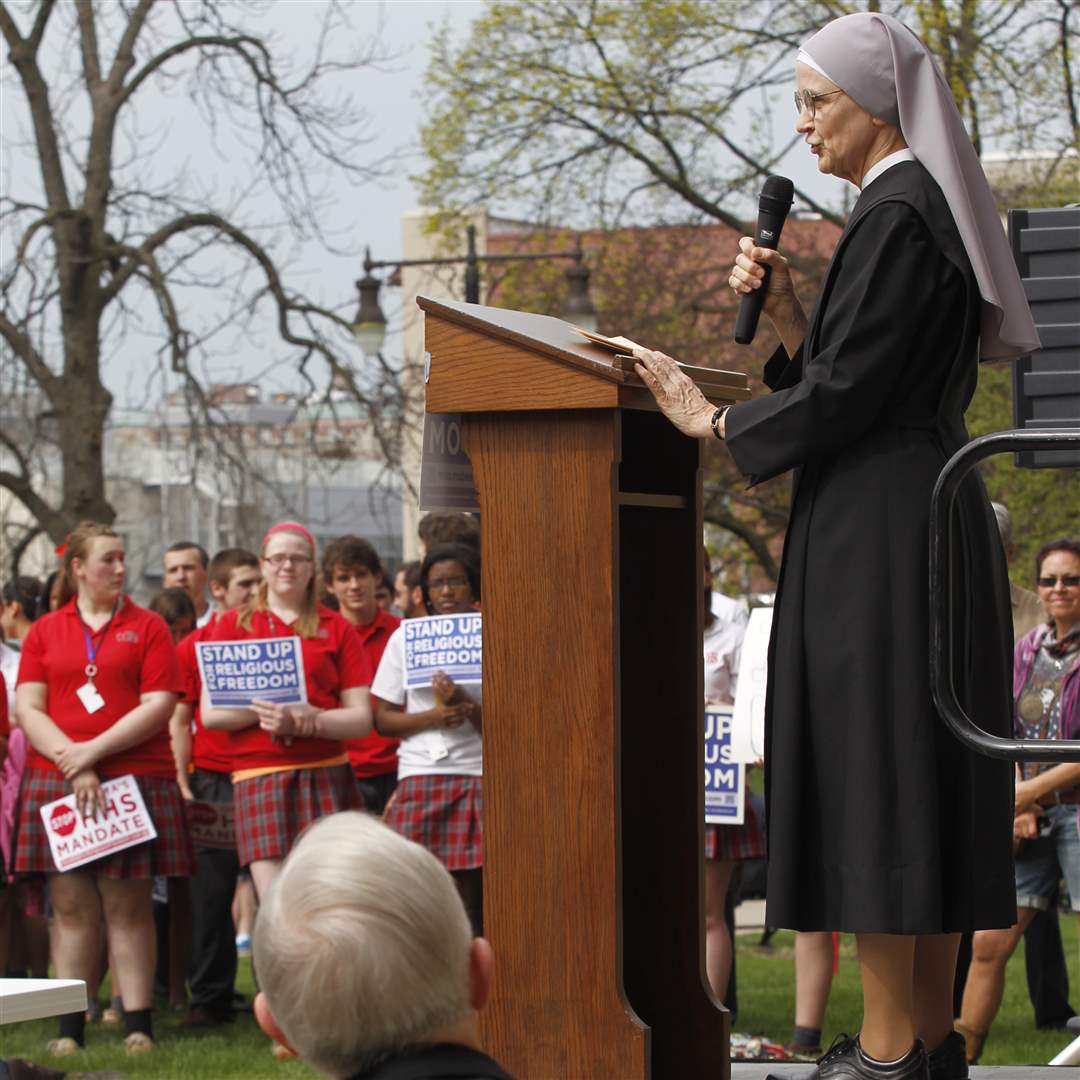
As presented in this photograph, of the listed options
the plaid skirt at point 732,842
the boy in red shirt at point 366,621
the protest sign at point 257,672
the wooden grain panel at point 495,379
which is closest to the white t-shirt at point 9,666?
the boy in red shirt at point 366,621

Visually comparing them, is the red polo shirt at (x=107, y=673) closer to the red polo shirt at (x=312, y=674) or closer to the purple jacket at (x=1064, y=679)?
the red polo shirt at (x=312, y=674)

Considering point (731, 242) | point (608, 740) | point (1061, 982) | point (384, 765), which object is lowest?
point (1061, 982)

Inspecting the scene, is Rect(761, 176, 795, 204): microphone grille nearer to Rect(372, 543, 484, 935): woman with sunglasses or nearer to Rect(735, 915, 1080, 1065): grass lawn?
Rect(372, 543, 484, 935): woman with sunglasses

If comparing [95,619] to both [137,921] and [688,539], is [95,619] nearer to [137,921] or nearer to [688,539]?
[137,921]

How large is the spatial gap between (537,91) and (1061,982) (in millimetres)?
14976

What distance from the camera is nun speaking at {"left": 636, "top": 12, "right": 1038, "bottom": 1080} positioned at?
3.76 metres

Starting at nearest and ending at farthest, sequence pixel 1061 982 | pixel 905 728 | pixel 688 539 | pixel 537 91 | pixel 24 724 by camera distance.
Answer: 1. pixel 905 728
2. pixel 688 539
3. pixel 24 724
4. pixel 1061 982
5. pixel 537 91

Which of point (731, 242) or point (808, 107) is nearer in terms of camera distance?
point (808, 107)

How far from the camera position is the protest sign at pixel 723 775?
7.79m

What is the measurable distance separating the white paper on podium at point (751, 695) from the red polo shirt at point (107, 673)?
2449mm

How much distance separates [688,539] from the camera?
4516 mm

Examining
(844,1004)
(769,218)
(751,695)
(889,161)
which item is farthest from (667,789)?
(844,1004)

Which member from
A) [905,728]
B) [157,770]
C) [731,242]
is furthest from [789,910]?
[731,242]

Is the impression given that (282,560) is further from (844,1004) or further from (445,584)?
(844,1004)
